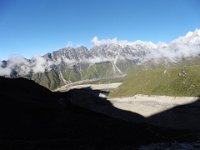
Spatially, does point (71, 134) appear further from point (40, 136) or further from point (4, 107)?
point (4, 107)

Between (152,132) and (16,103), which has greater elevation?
(16,103)

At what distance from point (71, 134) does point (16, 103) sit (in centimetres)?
2520

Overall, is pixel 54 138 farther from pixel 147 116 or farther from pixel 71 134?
pixel 147 116

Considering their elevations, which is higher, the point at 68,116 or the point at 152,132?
the point at 68,116

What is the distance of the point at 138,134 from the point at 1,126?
36913 millimetres

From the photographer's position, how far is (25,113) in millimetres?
86625

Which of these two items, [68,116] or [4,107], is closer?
[4,107]

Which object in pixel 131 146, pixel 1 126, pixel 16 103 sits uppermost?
pixel 16 103

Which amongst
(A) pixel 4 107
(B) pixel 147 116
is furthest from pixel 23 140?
(B) pixel 147 116

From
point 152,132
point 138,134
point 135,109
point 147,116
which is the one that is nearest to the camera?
point 138,134

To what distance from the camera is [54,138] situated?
2884 inches

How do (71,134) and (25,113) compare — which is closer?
(71,134)

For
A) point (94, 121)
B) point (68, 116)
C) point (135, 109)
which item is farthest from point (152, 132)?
point (135, 109)

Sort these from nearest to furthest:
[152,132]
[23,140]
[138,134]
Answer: [23,140], [138,134], [152,132]
